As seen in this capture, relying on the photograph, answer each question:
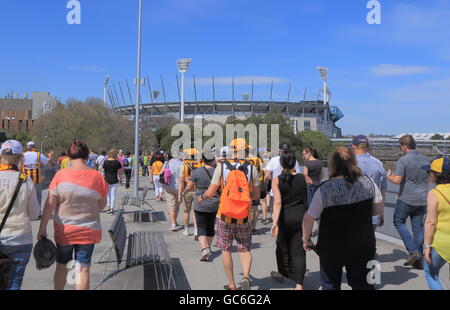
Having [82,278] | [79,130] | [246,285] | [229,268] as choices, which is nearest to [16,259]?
[82,278]

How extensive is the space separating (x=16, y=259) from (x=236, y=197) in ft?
7.80

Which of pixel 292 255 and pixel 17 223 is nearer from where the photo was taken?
pixel 17 223

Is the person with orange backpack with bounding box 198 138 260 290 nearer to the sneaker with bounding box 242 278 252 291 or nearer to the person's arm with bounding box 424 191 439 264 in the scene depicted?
the sneaker with bounding box 242 278 252 291

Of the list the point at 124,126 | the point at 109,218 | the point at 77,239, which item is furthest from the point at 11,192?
the point at 124,126

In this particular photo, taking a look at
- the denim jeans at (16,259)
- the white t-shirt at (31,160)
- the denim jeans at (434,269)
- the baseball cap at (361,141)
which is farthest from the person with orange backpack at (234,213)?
the white t-shirt at (31,160)

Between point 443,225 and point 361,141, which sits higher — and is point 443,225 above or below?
below

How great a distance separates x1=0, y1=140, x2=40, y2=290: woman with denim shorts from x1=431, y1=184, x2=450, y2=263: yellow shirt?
12.0 feet

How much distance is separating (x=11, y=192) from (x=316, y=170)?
5.48m

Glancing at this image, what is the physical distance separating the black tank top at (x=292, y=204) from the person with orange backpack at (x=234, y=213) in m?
0.41

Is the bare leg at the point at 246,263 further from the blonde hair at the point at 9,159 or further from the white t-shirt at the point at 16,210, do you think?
the blonde hair at the point at 9,159

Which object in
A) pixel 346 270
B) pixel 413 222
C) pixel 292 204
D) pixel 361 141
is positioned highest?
pixel 361 141

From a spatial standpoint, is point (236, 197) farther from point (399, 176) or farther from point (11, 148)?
point (399, 176)

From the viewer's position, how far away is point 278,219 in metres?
5.11

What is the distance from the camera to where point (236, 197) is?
16.8 feet
